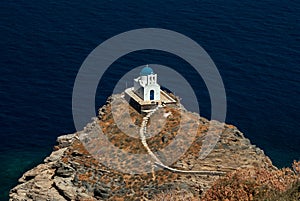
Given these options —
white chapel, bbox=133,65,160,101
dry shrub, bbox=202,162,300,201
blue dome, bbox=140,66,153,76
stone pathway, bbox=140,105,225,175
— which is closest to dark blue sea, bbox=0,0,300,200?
stone pathway, bbox=140,105,225,175

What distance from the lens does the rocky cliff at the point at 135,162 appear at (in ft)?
231

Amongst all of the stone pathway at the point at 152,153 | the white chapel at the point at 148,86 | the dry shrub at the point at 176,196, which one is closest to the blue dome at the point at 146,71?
the white chapel at the point at 148,86

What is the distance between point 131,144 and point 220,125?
37.6 ft

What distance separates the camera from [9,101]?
12012 centimetres

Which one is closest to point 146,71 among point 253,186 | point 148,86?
point 148,86

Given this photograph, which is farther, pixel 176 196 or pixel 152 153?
pixel 152 153

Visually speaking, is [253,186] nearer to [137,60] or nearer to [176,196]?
[176,196]

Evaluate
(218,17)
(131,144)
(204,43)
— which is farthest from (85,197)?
(218,17)

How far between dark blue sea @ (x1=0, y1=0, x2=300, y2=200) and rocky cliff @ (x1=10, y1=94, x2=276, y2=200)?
23.1 meters

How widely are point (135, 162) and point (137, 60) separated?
62661 millimetres

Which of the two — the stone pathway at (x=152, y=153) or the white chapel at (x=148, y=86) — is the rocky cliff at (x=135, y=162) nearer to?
the stone pathway at (x=152, y=153)

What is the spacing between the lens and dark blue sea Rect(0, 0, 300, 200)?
4437 inches

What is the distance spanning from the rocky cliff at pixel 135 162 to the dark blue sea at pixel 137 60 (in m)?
23.1

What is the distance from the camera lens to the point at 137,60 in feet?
442
